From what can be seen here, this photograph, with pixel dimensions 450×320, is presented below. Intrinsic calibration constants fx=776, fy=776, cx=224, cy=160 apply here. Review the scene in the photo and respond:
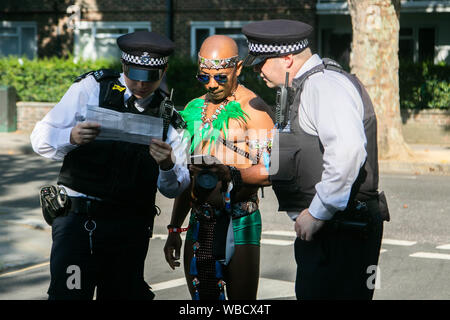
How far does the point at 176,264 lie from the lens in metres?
4.88

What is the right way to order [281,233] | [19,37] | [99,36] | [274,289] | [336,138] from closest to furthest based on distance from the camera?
[336,138]
[274,289]
[281,233]
[99,36]
[19,37]

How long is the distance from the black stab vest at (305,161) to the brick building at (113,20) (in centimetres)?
2117

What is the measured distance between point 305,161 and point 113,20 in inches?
953

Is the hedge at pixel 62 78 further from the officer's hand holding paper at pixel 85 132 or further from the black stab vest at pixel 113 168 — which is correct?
the officer's hand holding paper at pixel 85 132

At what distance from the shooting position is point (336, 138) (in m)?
3.51

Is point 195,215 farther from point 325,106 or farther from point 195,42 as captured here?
point 195,42

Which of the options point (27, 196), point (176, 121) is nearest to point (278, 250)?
point (176, 121)

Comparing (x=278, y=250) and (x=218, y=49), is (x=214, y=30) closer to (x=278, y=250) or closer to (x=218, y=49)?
(x=278, y=250)

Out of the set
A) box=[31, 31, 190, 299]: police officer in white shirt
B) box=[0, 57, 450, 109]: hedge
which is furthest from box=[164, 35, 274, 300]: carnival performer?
box=[0, 57, 450, 109]: hedge

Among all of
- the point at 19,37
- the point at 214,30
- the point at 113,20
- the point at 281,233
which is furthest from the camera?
the point at 19,37

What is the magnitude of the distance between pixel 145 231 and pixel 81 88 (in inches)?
34.5

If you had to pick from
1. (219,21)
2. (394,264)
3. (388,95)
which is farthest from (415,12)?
(394,264)

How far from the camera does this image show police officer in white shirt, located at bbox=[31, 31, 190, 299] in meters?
4.22

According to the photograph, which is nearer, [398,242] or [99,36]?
[398,242]
